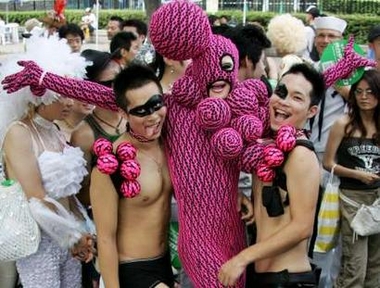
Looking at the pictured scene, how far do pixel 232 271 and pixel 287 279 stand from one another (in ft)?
0.90

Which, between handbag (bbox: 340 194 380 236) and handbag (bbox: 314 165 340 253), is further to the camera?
handbag (bbox: 314 165 340 253)

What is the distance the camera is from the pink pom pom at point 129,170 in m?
2.51

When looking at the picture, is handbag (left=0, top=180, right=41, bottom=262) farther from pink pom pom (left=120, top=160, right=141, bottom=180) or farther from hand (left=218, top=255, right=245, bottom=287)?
hand (left=218, top=255, right=245, bottom=287)

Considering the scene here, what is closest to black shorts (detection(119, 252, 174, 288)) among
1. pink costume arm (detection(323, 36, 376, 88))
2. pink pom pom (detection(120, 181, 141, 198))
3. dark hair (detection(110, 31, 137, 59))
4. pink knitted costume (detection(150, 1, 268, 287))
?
pink knitted costume (detection(150, 1, 268, 287))

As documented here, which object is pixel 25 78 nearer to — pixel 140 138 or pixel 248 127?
pixel 140 138

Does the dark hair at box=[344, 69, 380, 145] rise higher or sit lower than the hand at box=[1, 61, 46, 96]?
lower

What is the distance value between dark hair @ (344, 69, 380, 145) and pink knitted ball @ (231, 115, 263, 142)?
1.78 meters

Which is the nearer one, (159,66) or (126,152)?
(126,152)

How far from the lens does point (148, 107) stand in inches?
101

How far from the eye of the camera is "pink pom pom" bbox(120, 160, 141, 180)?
8.23ft

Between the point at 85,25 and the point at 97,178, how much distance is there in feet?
58.2

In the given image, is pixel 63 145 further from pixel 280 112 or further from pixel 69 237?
pixel 280 112

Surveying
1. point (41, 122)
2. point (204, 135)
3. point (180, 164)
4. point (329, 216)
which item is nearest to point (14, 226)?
point (41, 122)

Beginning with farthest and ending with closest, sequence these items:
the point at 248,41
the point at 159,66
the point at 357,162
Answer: the point at 159,66 < the point at 357,162 < the point at 248,41
